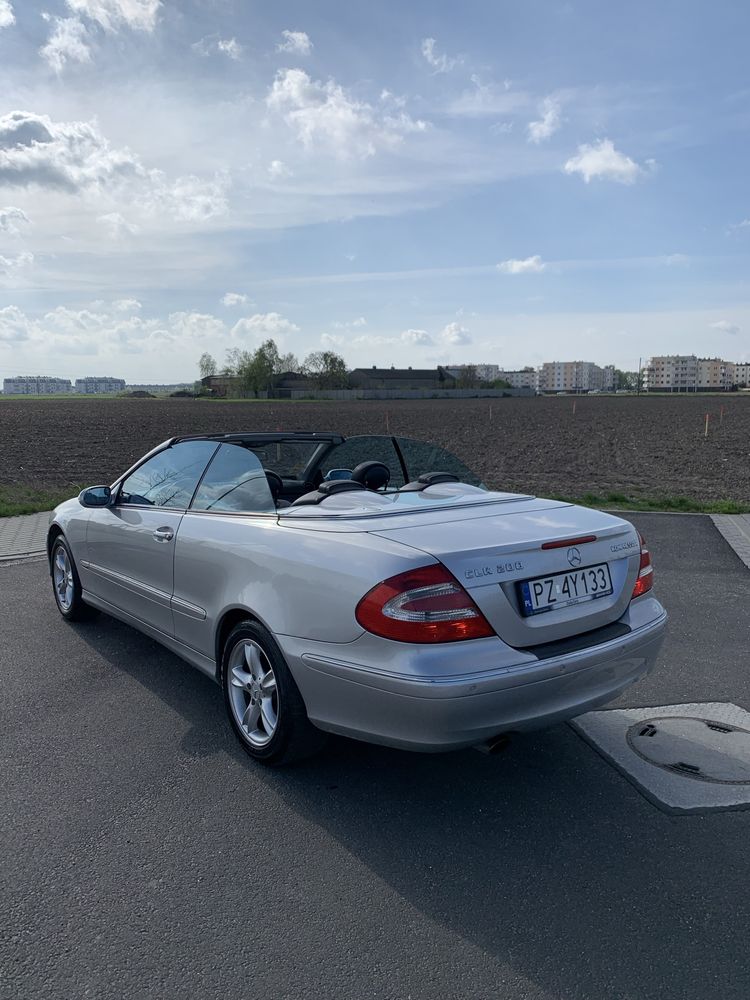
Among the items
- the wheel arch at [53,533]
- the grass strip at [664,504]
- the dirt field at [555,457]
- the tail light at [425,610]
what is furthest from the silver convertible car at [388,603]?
the dirt field at [555,457]

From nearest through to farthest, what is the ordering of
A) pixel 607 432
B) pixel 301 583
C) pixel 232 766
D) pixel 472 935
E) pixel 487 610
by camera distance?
pixel 472 935, pixel 487 610, pixel 301 583, pixel 232 766, pixel 607 432

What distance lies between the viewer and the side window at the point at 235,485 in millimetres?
3965

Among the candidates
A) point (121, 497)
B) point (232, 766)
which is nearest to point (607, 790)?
point (232, 766)

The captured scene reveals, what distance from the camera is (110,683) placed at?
15.5 ft

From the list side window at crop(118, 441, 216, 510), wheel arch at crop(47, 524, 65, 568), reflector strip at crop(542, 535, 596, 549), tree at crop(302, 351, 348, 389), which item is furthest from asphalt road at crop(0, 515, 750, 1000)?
tree at crop(302, 351, 348, 389)

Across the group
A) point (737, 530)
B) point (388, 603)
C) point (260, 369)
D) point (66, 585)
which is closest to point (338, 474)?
point (388, 603)

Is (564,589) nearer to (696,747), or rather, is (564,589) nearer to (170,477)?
(696,747)

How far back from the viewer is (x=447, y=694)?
2.88m

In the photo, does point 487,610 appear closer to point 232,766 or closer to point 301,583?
point 301,583

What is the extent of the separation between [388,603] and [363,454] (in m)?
2.10

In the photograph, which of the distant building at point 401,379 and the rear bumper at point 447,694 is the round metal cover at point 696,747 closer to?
the rear bumper at point 447,694

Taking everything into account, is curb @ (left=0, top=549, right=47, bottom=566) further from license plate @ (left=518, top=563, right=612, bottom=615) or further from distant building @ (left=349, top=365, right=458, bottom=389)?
distant building @ (left=349, top=365, right=458, bottom=389)

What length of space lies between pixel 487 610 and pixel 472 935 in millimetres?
1086

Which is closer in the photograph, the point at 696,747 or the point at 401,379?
the point at 696,747
